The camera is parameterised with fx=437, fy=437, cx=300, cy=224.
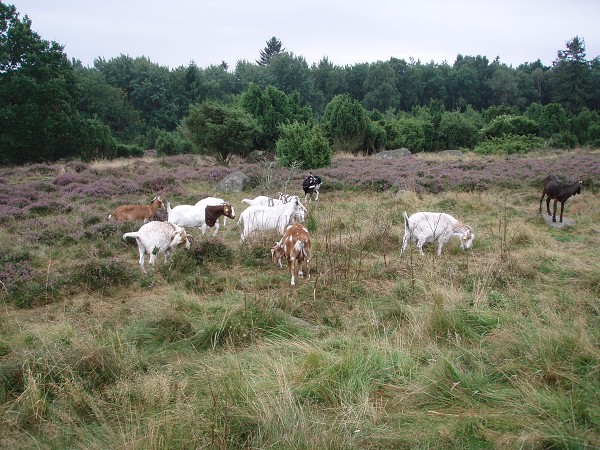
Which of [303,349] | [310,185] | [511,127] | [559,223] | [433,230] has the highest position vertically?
[511,127]

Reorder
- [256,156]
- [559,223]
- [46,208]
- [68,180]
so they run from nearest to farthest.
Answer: [559,223], [46,208], [68,180], [256,156]

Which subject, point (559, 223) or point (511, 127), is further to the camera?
point (511, 127)

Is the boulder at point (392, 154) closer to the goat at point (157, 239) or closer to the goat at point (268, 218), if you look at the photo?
the goat at point (268, 218)

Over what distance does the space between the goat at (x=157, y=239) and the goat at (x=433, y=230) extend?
4592 millimetres

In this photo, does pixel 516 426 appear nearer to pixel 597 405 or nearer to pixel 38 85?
pixel 597 405

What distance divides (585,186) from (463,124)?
21449 millimetres

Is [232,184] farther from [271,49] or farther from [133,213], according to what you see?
[271,49]

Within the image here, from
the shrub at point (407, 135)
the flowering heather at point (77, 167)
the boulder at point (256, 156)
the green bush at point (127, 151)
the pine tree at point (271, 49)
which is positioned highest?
the pine tree at point (271, 49)

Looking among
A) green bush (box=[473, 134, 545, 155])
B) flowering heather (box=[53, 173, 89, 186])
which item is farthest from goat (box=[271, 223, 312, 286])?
green bush (box=[473, 134, 545, 155])

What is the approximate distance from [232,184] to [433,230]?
11.3m

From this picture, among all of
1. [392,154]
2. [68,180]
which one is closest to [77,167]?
[68,180]

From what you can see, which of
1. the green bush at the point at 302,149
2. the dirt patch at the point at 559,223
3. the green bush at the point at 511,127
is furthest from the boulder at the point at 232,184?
the green bush at the point at 511,127

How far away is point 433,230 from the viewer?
8.97 metres

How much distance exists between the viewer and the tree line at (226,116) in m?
26.6
